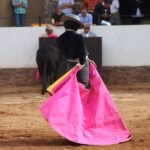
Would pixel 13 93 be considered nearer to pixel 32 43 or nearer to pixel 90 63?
pixel 32 43

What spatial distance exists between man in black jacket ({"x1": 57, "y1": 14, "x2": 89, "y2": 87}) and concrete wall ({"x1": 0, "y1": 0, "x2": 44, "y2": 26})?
33.1 feet

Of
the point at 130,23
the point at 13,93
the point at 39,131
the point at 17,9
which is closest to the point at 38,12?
the point at 17,9

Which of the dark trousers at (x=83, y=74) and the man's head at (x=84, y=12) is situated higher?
the dark trousers at (x=83, y=74)

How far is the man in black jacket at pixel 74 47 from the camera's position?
9055mm

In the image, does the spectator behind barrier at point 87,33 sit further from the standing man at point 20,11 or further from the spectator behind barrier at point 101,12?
the standing man at point 20,11

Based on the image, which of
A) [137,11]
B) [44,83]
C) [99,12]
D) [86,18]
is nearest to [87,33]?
[86,18]

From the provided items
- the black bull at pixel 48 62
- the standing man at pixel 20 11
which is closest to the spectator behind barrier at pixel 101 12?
the standing man at pixel 20 11

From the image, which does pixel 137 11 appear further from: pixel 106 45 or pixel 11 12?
pixel 11 12

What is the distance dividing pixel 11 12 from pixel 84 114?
11.2 m

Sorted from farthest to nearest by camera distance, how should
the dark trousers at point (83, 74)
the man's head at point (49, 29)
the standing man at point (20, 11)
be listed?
the standing man at point (20, 11) < the man's head at point (49, 29) < the dark trousers at point (83, 74)

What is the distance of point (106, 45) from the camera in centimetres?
1816

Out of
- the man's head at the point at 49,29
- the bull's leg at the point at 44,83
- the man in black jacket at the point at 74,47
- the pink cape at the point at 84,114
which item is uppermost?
the man in black jacket at the point at 74,47

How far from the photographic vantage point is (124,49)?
18266 millimetres

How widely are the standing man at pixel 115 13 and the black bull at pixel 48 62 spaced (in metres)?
3.08
